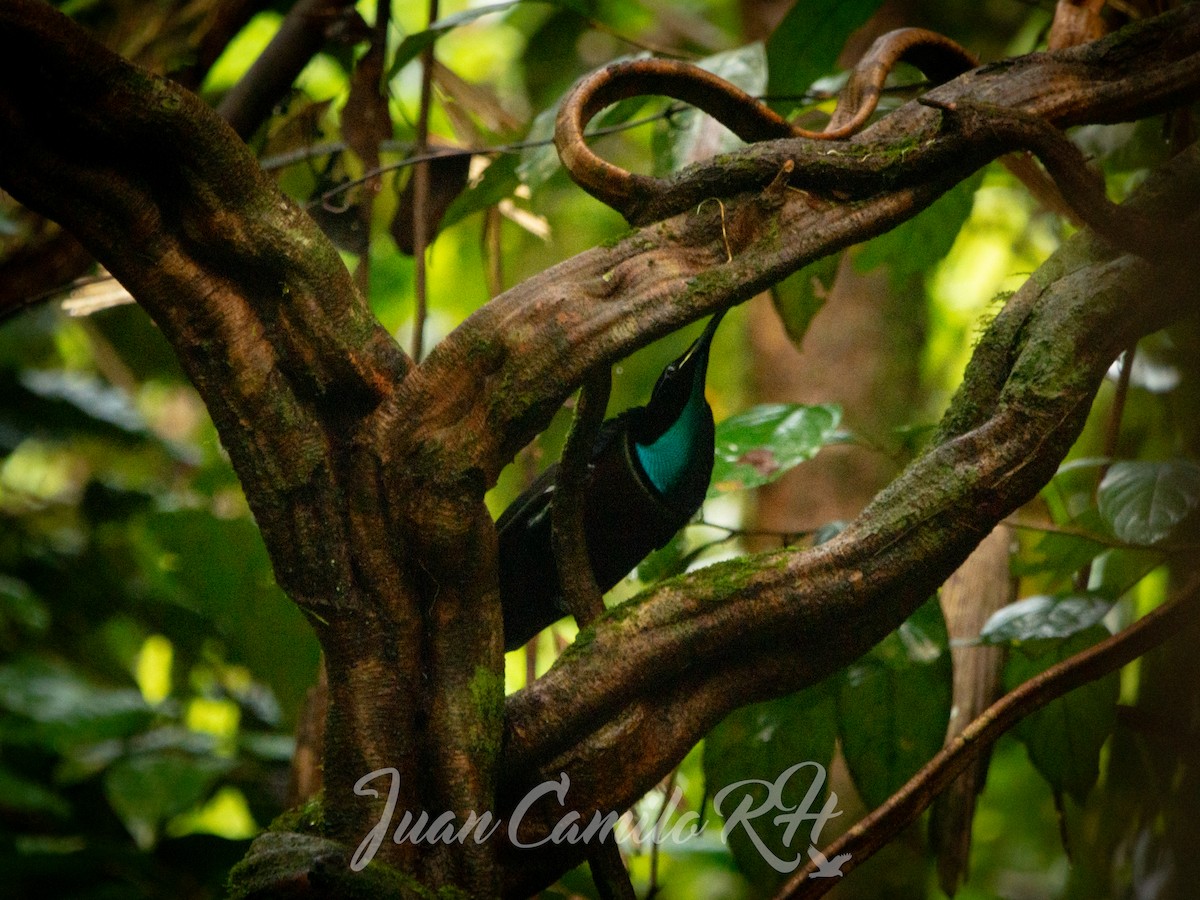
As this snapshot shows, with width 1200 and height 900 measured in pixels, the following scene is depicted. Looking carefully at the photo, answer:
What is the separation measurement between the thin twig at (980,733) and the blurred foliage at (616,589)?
0.07m

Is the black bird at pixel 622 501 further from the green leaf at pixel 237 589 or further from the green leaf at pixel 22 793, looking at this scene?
the green leaf at pixel 22 793

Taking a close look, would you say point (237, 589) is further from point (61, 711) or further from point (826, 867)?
point (826, 867)

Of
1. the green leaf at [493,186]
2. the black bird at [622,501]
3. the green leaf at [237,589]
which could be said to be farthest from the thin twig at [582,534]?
the green leaf at [237,589]

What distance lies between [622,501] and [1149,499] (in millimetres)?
729

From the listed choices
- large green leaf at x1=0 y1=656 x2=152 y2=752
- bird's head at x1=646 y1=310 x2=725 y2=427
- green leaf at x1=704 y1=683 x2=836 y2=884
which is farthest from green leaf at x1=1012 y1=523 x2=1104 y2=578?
large green leaf at x1=0 y1=656 x2=152 y2=752

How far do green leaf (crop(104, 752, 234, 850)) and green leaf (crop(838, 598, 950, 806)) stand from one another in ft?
4.23

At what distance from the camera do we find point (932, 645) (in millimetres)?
1496

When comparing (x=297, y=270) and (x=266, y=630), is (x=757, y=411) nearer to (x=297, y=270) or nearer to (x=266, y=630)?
(x=297, y=270)

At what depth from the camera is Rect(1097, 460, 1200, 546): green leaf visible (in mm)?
1455

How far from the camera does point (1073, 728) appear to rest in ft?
5.15

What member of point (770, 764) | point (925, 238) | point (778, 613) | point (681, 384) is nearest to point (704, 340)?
point (681, 384)

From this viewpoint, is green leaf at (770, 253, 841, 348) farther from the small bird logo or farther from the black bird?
the small bird logo

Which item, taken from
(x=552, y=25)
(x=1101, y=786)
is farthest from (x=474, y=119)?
(x=1101, y=786)

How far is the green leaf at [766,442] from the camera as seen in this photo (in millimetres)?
1492
